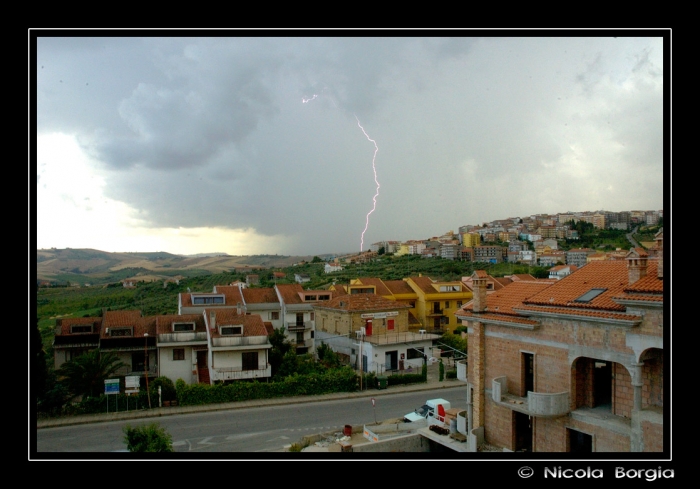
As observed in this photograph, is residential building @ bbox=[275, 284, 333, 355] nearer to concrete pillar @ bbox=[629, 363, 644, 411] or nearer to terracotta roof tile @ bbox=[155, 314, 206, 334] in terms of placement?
terracotta roof tile @ bbox=[155, 314, 206, 334]

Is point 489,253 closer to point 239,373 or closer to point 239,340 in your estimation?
point 239,340

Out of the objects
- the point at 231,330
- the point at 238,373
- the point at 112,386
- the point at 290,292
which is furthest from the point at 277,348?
the point at 112,386

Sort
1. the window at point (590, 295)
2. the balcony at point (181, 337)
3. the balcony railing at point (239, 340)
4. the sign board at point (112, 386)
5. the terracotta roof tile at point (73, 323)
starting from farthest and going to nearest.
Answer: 1. the terracotta roof tile at point (73, 323)
2. the balcony at point (181, 337)
3. the balcony railing at point (239, 340)
4. the sign board at point (112, 386)
5. the window at point (590, 295)

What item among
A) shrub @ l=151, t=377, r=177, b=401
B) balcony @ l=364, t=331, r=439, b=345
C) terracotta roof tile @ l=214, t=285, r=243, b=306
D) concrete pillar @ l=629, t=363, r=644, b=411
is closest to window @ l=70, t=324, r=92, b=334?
shrub @ l=151, t=377, r=177, b=401

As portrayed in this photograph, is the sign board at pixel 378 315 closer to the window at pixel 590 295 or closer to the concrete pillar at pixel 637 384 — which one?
the window at pixel 590 295

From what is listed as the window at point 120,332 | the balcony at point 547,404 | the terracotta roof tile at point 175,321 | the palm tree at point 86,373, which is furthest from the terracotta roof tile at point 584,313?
the window at point 120,332
